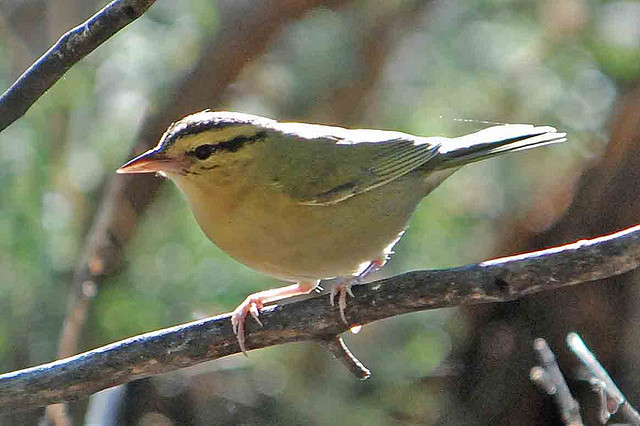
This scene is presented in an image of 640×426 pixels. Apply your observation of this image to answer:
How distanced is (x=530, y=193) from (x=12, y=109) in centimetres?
348

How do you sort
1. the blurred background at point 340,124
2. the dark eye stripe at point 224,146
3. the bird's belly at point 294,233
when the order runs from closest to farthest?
1. the bird's belly at point 294,233
2. the dark eye stripe at point 224,146
3. the blurred background at point 340,124

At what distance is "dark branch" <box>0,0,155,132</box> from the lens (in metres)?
2.44

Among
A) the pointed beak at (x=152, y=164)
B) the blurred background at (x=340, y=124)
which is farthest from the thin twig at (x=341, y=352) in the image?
the blurred background at (x=340, y=124)

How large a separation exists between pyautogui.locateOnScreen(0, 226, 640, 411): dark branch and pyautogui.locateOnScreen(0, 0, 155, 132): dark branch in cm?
75

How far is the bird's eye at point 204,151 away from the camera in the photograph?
3.52m

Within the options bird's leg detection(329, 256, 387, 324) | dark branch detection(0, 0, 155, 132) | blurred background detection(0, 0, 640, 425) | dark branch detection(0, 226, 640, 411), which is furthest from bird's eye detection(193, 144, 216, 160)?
blurred background detection(0, 0, 640, 425)

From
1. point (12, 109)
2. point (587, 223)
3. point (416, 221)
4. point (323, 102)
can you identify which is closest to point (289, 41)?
point (323, 102)

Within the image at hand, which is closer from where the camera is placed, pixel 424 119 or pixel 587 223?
pixel 587 223

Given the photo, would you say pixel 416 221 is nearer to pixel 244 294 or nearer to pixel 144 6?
pixel 244 294

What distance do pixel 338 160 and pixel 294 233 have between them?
57 cm

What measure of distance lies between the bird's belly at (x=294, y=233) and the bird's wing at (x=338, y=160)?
0.07m

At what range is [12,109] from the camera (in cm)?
258

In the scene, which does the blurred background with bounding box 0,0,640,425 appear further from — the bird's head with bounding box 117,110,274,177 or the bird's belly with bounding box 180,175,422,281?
the bird's head with bounding box 117,110,274,177

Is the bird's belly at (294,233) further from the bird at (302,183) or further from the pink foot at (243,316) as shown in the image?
the pink foot at (243,316)
